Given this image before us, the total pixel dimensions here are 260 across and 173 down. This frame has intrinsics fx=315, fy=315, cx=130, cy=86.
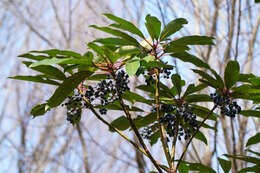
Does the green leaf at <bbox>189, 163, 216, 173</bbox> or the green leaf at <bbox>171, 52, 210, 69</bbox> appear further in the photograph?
the green leaf at <bbox>189, 163, 216, 173</bbox>

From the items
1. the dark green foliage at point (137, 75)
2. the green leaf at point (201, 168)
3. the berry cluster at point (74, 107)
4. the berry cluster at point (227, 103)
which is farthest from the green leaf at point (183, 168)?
the berry cluster at point (74, 107)

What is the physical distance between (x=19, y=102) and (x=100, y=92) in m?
3.38

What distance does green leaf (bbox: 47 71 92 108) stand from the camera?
2.18 ft

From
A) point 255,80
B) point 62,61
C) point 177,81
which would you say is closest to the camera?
point 62,61

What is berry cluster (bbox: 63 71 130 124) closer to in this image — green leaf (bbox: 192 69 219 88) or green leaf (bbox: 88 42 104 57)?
green leaf (bbox: 88 42 104 57)

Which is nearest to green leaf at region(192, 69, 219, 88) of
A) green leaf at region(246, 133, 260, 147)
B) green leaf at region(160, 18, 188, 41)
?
green leaf at region(160, 18, 188, 41)

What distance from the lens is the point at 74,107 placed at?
2.53 ft

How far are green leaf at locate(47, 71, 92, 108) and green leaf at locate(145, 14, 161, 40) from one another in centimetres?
17

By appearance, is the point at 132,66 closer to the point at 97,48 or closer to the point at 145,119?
the point at 97,48

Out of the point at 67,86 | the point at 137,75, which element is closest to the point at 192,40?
the point at 137,75

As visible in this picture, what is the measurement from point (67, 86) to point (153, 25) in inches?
9.4

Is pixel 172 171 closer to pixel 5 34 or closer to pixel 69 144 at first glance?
pixel 69 144

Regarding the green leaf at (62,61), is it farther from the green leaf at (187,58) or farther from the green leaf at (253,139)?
the green leaf at (253,139)

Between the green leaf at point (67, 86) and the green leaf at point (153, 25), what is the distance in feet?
0.57
